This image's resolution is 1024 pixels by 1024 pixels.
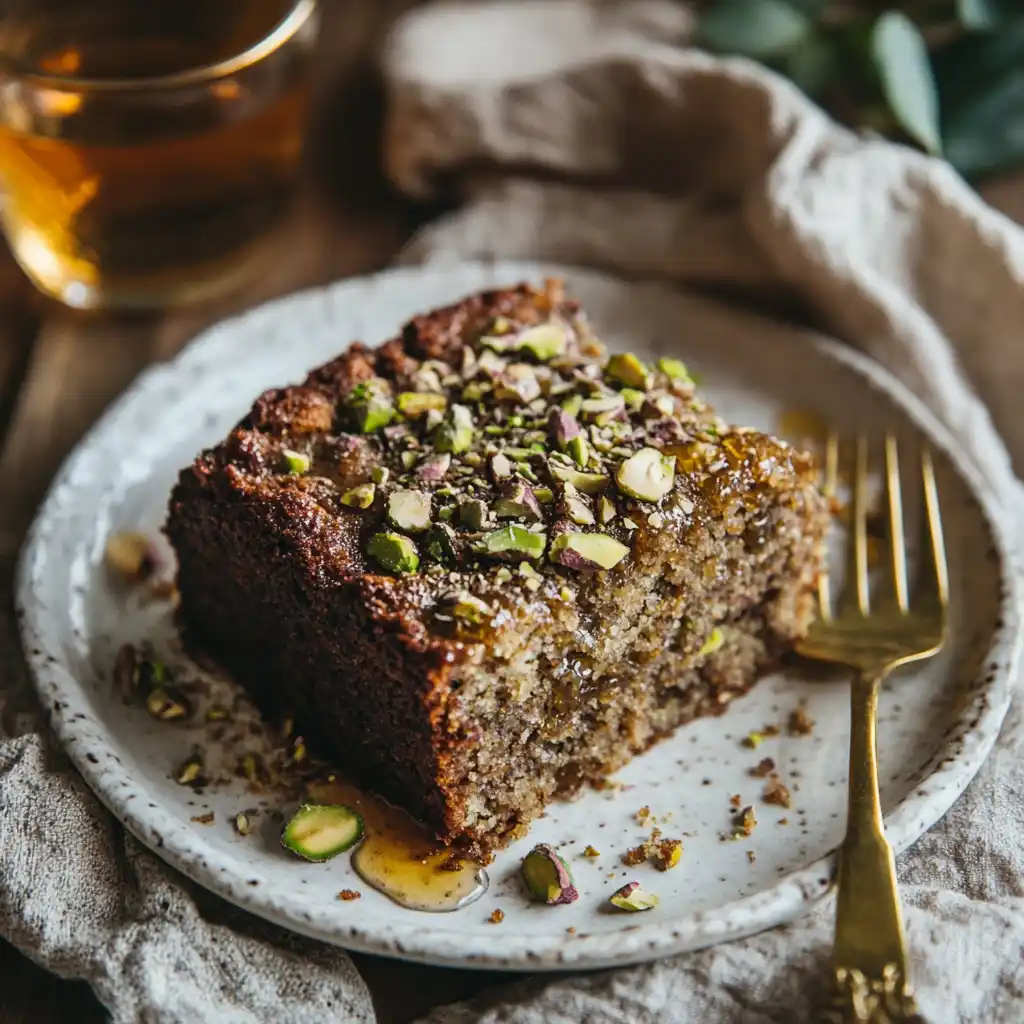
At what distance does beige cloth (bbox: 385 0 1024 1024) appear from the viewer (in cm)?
376

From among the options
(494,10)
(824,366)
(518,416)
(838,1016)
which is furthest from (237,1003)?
(494,10)

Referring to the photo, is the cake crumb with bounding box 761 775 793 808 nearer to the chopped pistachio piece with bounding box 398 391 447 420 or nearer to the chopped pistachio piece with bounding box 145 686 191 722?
the chopped pistachio piece with bounding box 398 391 447 420

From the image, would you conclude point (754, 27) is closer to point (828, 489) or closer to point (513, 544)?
point (828, 489)

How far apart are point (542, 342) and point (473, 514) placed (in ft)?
2.11

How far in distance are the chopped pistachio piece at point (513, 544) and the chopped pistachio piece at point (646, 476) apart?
0.22 m

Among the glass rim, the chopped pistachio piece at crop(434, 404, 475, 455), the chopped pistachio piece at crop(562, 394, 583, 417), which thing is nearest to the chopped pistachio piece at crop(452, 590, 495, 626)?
the chopped pistachio piece at crop(434, 404, 475, 455)

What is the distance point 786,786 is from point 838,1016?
613 millimetres

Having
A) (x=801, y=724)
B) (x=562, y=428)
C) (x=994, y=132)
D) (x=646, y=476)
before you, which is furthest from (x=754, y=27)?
(x=801, y=724)

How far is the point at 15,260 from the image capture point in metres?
4.40

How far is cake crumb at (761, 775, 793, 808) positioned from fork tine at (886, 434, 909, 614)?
55cm

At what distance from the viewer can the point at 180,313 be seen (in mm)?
4207

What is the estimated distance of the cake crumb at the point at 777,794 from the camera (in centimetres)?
279

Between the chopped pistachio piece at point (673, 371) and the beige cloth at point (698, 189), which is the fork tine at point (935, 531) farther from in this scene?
the chopped pistachio piece at point (673, 371)

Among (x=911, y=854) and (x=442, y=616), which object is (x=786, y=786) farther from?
(x=442, y=616)
